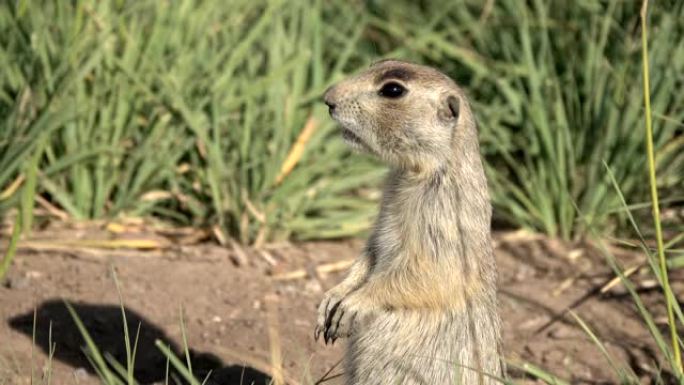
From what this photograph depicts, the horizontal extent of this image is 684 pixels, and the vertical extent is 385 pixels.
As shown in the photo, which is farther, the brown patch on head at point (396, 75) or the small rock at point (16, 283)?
the small rock at point (16, 283)

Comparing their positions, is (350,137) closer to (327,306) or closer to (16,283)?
(327,306)

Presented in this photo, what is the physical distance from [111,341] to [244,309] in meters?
0.60

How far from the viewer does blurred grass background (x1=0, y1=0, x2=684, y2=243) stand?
17.2 ft

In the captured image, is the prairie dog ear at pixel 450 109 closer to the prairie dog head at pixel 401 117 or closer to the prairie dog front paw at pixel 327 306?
the prairie dog head at pixel 401 117

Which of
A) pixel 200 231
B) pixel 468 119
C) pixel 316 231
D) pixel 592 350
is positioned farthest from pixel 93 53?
pixel 592 350

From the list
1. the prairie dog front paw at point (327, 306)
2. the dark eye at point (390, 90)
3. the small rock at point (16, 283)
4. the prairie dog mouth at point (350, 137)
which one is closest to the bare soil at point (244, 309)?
the small rock at point (16, 283)

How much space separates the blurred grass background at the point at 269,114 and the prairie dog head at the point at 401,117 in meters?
1.60

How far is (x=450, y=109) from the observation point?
3.81 meters

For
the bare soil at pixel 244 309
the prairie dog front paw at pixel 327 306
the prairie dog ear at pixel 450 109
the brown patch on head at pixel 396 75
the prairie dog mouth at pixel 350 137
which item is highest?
the brown patch on head at pixel 396 75

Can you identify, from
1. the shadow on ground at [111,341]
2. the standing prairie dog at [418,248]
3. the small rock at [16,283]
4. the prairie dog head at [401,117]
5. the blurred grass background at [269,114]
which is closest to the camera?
the standing prairie dog at [418,248]

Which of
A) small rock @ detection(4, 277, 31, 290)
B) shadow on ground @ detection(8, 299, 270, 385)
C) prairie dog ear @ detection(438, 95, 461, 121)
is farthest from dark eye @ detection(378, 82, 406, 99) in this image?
small rock @ detection(4, 277, 31, 290)

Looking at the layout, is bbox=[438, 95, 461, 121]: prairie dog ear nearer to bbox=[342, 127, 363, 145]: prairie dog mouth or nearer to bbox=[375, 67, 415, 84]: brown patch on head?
bbox=[375, 67, 415, 84]: brown patch on head

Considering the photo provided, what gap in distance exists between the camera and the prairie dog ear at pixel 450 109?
380 cm

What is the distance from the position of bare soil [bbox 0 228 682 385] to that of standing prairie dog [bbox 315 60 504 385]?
19.7 inches
